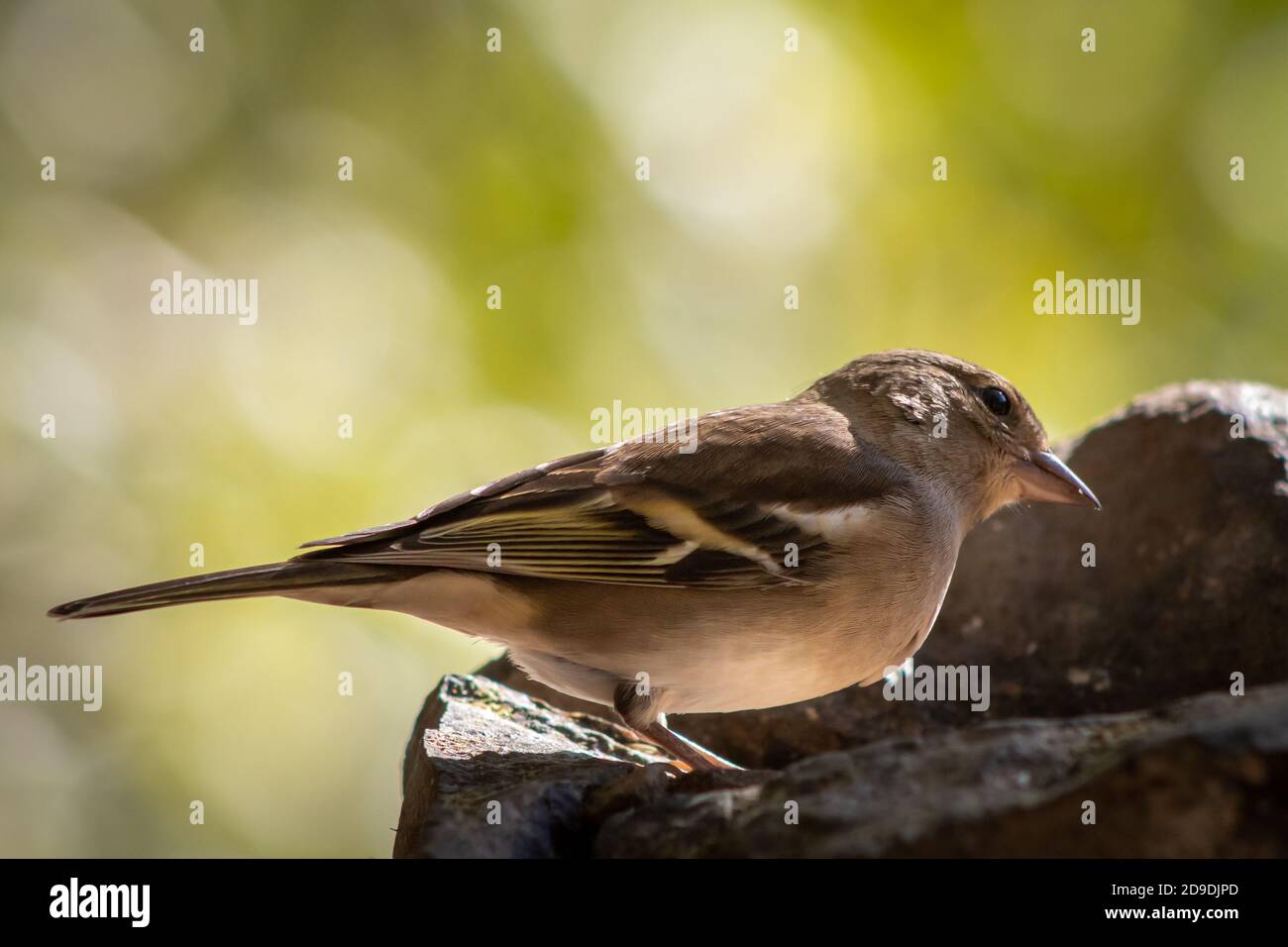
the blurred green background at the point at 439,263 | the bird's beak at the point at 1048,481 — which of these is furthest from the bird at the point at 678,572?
the blurred green background at the point at 439,263

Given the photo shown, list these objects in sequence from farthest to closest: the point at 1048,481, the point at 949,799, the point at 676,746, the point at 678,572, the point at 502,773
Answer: the point at 1048,481 < the point at 676,746 < the point at 678,572 < the point at 502,773 < the point at 949,799

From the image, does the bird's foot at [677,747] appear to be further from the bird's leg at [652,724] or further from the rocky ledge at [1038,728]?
the rocky ledge at [1038,728]

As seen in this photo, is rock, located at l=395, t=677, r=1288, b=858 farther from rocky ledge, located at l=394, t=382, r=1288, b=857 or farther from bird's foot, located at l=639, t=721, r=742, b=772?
bird's foot, located at l=639, t=721, r=742, b=772

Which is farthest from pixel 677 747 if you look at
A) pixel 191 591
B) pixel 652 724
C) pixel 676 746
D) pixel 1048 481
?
pixel 1048 481

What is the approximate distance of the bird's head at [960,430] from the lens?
4621 mm

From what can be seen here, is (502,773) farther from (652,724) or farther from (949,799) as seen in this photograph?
(949,799)

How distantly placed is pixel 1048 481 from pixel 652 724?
1824 mm

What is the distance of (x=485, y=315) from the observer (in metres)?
6.42

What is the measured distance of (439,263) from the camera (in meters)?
6.51

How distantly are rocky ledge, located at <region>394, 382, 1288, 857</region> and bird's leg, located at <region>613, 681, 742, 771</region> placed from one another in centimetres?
21

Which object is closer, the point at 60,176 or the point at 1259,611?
the point at 1259,611

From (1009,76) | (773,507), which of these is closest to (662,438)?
(773,507)
